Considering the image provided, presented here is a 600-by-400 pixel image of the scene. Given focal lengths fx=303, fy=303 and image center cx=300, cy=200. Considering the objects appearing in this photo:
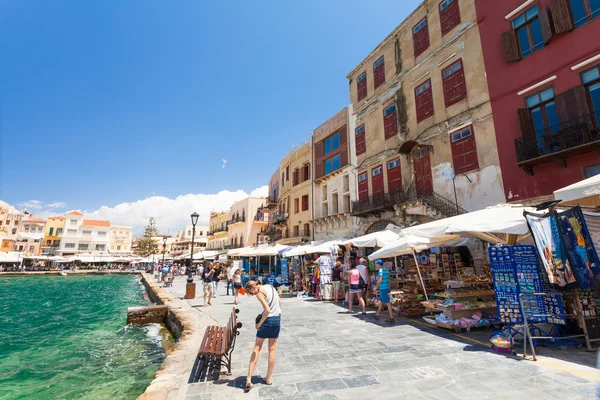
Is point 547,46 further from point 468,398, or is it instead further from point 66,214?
point 66,214

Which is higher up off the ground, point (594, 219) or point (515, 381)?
point (594, 219)

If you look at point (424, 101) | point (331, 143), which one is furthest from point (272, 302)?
point (331, 143)

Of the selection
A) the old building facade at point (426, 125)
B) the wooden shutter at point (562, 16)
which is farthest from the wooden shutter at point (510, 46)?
the wooden shutter at point (562, 16)

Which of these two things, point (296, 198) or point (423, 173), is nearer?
point (423, 173)

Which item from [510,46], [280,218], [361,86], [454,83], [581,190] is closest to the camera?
[581,190]

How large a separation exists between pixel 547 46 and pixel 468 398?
12485 millimetres

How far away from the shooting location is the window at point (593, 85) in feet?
30.6

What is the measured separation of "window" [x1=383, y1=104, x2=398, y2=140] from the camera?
17.6 meters

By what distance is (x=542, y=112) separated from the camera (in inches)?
420

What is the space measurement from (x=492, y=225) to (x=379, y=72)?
1591 cm

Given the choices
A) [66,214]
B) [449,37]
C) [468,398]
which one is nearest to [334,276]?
[468,398]

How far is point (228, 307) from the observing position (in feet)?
40.1

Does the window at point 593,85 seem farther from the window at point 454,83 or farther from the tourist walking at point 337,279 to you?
the tourist walking at point 337,279

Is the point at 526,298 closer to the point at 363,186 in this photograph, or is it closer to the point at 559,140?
the point at 559,140
